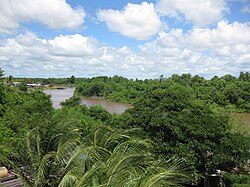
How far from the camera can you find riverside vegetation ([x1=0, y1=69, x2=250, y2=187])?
4.90m

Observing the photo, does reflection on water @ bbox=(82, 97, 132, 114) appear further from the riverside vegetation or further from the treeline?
the riverside vegetation

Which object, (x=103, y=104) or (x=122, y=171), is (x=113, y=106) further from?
(x=122, y=171)

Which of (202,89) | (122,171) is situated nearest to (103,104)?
(202,89)

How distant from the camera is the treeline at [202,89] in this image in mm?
55406

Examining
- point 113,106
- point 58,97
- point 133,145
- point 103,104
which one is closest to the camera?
point 133,145

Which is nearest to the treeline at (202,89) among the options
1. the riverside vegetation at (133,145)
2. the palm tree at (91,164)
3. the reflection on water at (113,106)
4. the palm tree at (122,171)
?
the reflection on water at (113,106)

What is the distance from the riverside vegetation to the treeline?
13645mm

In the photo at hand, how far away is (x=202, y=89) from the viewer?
6041 centimetres

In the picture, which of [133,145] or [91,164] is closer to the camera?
[91,164]

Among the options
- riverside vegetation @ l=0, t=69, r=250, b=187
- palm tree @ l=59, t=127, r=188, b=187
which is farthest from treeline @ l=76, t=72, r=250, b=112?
palm tree @ l=59, t=127, r=188, b=187

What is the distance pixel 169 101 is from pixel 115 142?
8208 millimetres

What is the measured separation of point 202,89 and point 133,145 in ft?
186

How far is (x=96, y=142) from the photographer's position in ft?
23.8

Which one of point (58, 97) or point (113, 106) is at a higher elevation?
point (58, 97)
